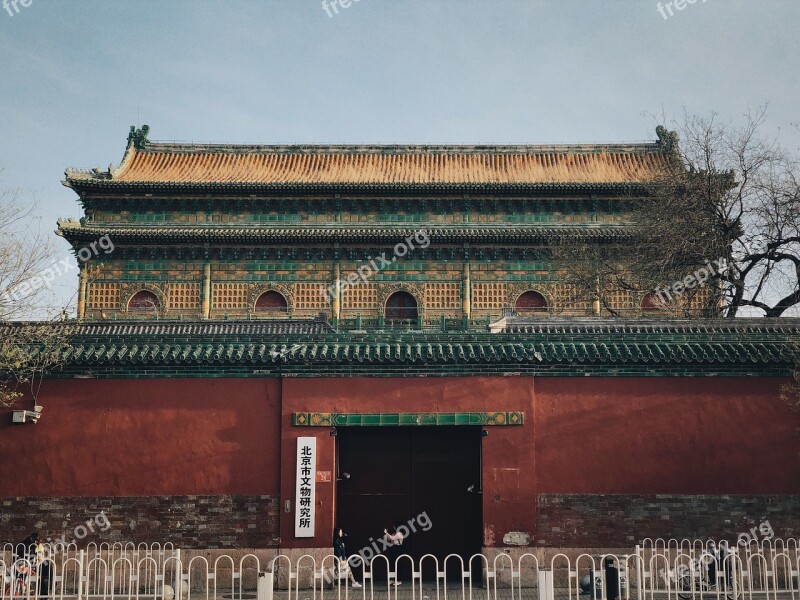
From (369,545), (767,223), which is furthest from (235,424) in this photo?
(767,223)

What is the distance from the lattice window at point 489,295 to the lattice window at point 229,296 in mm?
7271

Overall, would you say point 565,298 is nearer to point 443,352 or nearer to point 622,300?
point 622,300

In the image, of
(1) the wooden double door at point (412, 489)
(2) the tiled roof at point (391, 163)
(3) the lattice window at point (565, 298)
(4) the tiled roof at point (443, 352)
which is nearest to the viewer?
(4) the tiled roof at point (443, 352)

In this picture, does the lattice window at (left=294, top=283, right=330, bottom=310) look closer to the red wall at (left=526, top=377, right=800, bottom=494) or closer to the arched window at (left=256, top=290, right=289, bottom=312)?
the arched window at (left=256, top=290, right=289, bottom=312)

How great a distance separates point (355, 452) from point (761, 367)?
693 cm

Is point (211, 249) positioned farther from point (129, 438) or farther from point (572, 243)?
point (129, 438)

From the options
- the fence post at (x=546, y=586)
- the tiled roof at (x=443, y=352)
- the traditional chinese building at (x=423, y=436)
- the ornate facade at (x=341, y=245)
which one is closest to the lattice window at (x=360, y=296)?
the ornate facade at (x=341, y=245)

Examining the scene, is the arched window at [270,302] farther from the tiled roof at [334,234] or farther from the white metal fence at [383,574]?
the white metal fence at [383,574]

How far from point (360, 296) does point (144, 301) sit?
22.3 feet

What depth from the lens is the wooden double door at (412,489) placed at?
599 inches

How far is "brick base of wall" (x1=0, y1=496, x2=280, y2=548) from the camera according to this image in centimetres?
1472

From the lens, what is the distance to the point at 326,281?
2869 centimetres

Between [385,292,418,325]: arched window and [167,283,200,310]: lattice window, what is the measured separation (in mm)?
6024

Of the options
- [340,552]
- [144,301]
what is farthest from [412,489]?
[144,301]
